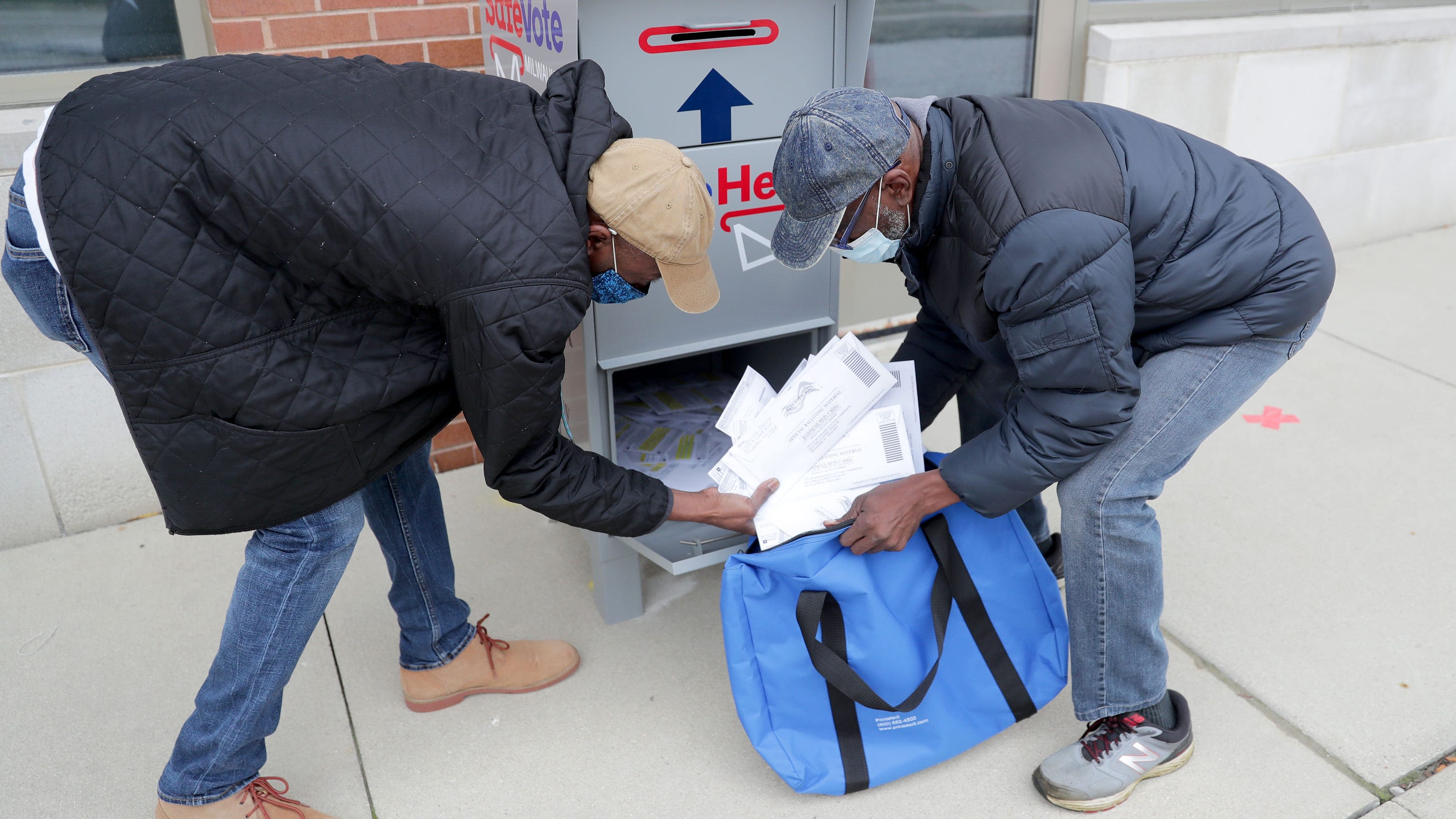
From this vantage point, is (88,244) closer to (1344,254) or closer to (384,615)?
(384,615)

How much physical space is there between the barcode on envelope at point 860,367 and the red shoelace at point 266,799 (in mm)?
1397

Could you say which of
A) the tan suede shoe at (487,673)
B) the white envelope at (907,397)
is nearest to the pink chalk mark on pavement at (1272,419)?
the white envelope at (907,397)

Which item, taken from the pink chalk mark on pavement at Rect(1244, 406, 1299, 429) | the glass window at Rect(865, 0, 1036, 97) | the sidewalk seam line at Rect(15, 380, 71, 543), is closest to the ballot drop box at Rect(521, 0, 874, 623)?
the glass window at Rect(865, 0, 1036, 97)

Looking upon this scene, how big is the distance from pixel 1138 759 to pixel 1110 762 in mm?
62

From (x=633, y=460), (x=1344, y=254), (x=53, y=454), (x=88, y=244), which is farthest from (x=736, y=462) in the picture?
(x=1344, y=254)

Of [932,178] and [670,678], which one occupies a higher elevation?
Answer: [932,178]

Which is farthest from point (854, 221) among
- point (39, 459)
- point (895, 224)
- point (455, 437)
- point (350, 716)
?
point (39, 459)

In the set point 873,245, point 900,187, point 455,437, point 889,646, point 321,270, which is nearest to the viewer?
point 321,270

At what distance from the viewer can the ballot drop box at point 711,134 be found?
2.12m

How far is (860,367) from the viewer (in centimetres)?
212

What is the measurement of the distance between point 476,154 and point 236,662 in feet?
3.34

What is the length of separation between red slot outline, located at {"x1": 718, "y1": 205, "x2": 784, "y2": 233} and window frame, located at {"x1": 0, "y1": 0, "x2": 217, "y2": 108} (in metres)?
1.50

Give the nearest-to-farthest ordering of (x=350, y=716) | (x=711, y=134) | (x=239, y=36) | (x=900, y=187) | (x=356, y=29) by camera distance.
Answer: (x=900, y=187), (x=711, y=134), (x=350, y=716), (x=239, y=36), (x=356, y=29)

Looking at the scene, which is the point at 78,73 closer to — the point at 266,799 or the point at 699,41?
the point at 699,41
